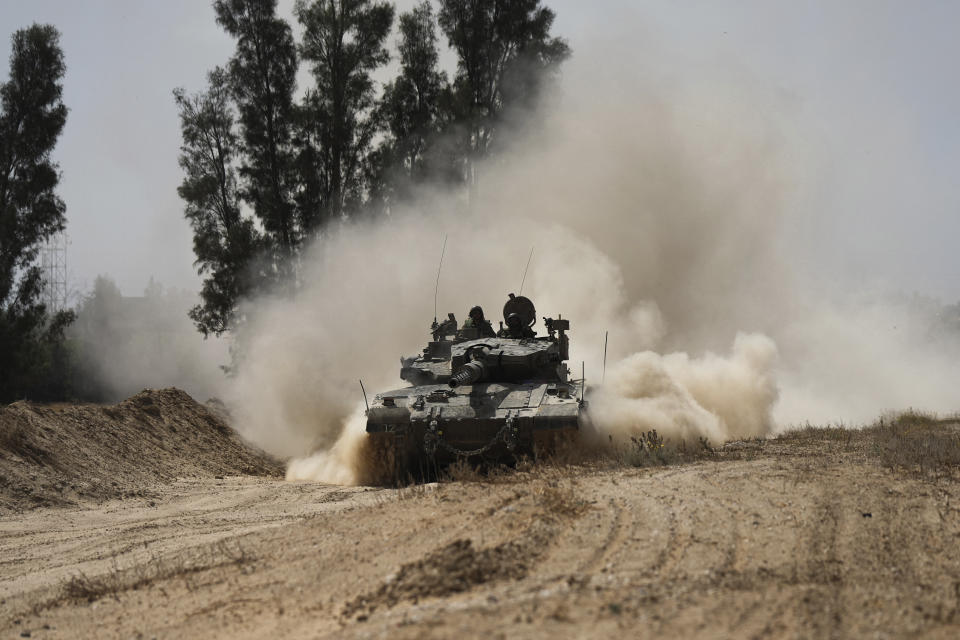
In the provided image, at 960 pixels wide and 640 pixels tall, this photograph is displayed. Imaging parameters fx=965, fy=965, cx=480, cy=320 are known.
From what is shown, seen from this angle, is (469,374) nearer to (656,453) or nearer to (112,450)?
(656,453)

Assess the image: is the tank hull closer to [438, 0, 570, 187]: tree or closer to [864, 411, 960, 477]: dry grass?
[864, 411, 960, 477]: dry grass

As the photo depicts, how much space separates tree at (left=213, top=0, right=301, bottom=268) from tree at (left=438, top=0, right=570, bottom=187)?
6.18 meters

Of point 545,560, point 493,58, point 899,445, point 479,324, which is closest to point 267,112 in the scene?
point 493,58

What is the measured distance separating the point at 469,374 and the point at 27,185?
61.3ft

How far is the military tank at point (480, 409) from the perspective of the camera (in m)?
14.4

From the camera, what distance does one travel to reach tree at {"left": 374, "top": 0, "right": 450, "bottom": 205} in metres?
34.7

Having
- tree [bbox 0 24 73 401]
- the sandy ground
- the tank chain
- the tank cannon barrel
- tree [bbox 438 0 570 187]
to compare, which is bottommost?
the sandy ground

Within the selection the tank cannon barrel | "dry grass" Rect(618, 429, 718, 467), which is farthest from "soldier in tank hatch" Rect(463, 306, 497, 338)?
"dry grass" Rect(618, 429, 718, 467)

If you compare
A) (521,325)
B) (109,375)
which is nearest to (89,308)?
(109,375)

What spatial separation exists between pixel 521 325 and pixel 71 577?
1085 cm

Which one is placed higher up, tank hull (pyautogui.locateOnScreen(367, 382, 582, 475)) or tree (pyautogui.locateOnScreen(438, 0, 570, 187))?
tree (pyautogui.locateOnScreen(438, 0, 570, 187))

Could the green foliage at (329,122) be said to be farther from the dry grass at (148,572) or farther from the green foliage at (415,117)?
the dry grass at (148,572)

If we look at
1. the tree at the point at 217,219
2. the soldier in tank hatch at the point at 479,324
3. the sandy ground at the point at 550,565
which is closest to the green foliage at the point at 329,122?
the tree at the point at 217,219

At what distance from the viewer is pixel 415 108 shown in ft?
116
